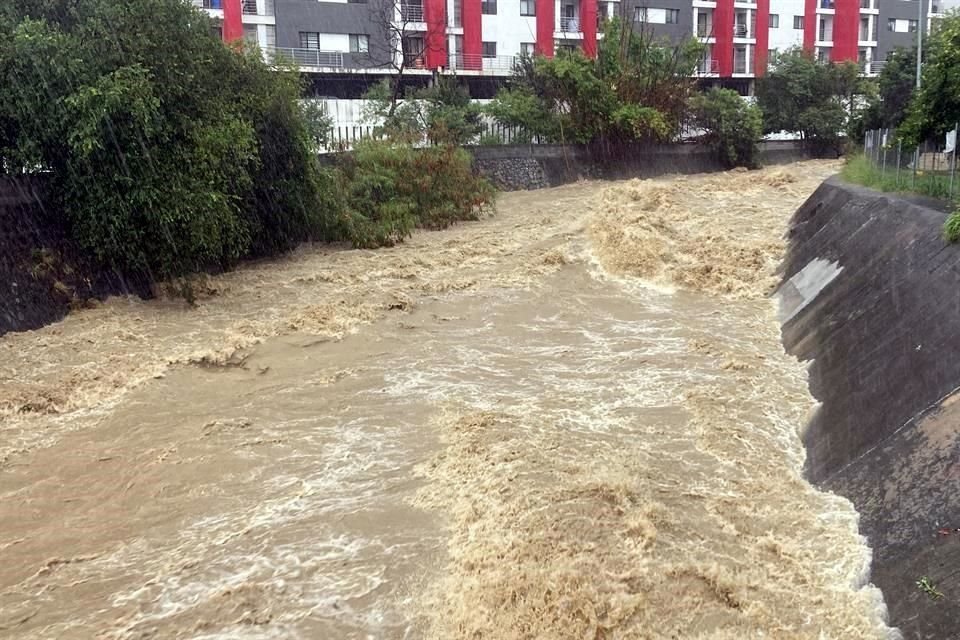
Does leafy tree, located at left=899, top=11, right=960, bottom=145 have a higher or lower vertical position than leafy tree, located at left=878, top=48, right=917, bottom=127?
lower

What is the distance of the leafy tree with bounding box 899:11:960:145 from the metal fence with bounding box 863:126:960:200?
0.29 metres

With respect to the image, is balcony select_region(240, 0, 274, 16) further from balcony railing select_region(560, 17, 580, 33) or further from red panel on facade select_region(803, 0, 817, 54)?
red panel on facade select_region(803, 0, 817, 54)

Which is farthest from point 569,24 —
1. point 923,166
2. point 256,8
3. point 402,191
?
point 923,166

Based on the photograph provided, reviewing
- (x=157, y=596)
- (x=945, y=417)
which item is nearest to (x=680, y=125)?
(x=945, y=417)

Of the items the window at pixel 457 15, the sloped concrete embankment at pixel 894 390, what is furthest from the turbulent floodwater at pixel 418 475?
the window at pixel 457 15

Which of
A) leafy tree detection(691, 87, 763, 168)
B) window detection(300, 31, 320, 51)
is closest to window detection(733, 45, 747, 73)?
leafy tree detection(691, 87, 763, 168)

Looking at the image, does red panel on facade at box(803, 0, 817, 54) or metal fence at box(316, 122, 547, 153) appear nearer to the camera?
metal fence at box(316, 122, 547, 153)

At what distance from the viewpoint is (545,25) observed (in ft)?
136

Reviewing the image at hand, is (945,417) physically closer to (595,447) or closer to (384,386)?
(595,447)

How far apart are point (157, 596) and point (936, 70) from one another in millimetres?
13371

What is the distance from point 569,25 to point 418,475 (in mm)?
39070

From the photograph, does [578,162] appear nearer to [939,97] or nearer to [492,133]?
[492,133]

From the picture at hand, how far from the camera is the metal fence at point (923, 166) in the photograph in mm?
13672

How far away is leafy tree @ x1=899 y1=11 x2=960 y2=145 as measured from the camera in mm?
12453
